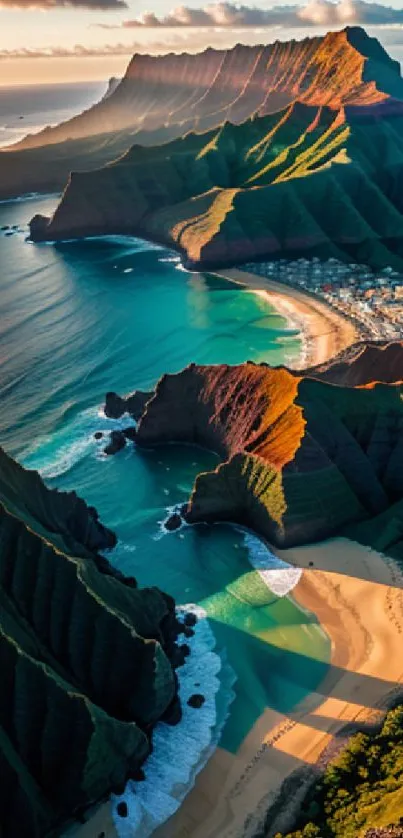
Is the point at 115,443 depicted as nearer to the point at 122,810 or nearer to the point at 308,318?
the point at 122,810

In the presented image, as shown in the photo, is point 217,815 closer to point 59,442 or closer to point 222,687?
point 222,687

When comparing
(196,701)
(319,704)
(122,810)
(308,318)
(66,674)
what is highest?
(66,674)

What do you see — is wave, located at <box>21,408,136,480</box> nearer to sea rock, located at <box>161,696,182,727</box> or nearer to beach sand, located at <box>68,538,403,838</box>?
beach sand, located at <box>68,538,403,838</box>

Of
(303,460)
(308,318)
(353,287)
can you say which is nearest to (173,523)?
(303,460)

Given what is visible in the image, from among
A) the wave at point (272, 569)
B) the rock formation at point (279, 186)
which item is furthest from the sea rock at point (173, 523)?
the rock formation at point (279, 186)

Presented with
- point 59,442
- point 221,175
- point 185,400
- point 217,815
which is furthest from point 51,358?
point 221,175
